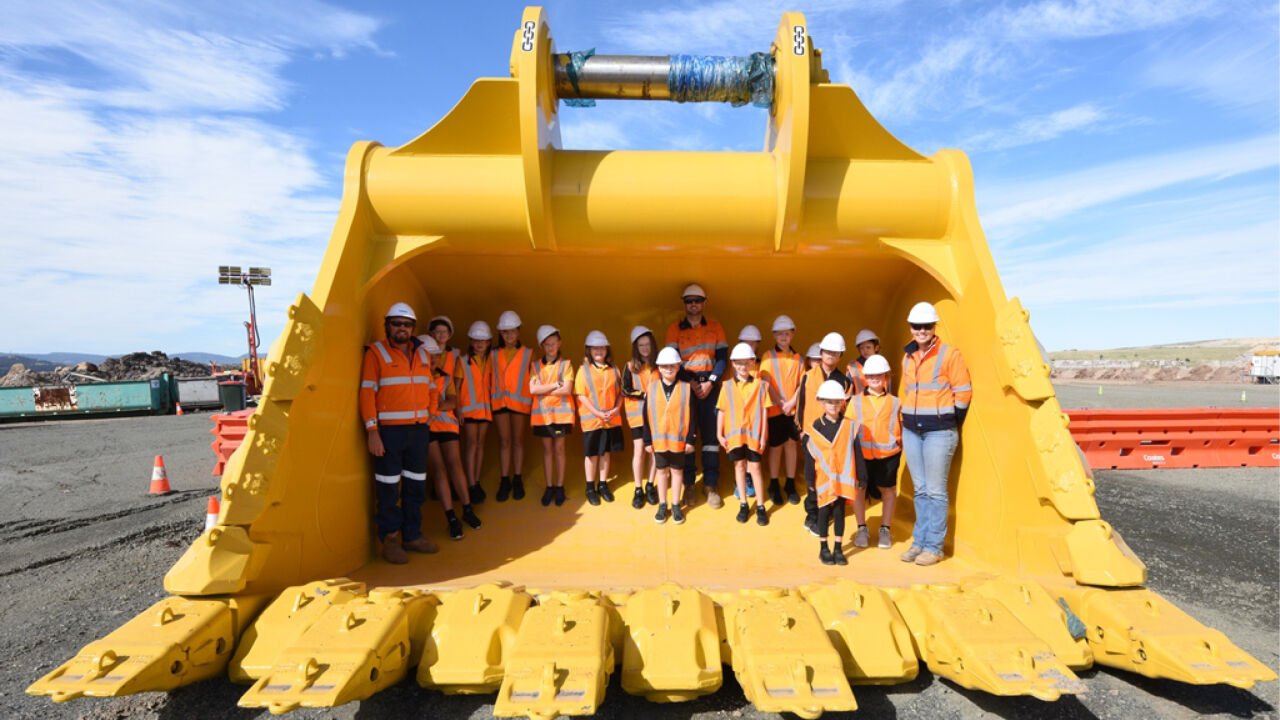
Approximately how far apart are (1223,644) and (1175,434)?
8135mm

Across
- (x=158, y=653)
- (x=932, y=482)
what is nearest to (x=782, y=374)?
(x=932, y=482)

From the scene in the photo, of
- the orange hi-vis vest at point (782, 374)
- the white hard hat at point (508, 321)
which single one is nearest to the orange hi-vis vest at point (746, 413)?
the orange hi-vis vest at point (782, 374)

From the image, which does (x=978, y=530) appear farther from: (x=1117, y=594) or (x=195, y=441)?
(x=195, y=441)

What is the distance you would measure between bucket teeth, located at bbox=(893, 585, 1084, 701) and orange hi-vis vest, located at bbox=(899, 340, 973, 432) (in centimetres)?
134

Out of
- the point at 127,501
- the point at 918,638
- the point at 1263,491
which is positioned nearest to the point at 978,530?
the point at 918,638

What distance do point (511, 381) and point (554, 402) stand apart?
16.5 inches

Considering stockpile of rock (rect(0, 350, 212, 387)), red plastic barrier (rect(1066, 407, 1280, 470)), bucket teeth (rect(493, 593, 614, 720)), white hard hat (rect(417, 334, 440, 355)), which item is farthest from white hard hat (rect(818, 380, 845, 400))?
stockpile of rock (rect(0, 350, 212, 387))

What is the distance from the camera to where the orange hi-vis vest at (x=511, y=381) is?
16.2ft

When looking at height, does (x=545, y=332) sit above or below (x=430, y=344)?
above

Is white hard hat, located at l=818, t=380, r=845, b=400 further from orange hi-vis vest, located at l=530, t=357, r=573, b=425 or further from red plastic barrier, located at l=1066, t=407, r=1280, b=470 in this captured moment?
red plastic barrier, located at l=1066, t=407, r=1280, b=470

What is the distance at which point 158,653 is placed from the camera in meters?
2.19

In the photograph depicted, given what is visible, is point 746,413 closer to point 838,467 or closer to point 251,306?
point 838,467

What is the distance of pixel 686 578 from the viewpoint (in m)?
3.55

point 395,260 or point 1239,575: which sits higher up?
point 395,260
